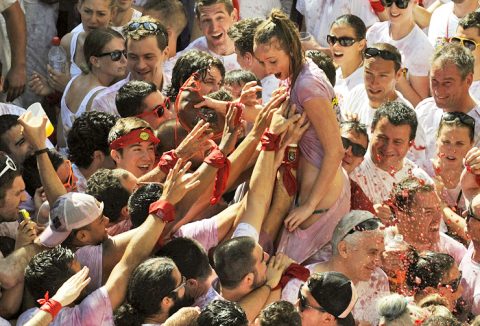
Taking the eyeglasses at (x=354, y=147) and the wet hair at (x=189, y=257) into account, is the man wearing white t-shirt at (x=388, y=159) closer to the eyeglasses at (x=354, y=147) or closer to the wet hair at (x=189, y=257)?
the eyeglasses at (x=354, y=147)

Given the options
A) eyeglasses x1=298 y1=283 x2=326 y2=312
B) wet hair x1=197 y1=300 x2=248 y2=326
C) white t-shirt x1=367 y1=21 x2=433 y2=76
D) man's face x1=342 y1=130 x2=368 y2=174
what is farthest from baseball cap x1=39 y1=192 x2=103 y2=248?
white t-shirt x1=367 y1=21 x2=433 y2=76

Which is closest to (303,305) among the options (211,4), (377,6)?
(211,4)

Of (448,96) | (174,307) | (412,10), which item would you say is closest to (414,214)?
(448,96)

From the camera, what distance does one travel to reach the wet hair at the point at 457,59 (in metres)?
9.24

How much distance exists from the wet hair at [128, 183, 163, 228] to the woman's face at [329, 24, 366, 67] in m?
3.10

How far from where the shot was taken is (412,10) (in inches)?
418

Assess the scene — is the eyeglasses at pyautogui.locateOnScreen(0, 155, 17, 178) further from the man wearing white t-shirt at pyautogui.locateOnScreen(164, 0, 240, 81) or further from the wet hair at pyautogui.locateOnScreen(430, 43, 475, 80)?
the wet hair at pyautogui.locateOnScreen(430, 43, 475, 80)

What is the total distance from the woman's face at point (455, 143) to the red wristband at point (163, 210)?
250cm

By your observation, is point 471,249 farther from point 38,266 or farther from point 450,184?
point 38,266

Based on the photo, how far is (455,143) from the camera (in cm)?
895

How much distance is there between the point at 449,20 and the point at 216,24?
1.87 metres

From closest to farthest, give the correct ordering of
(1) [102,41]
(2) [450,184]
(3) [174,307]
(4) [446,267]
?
(3) [174,307] < (4) [446,267] < (2) [450,184] < (1) [102,41]

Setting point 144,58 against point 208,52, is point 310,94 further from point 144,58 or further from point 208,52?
point 208,52

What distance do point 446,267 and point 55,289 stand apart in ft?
7.83
